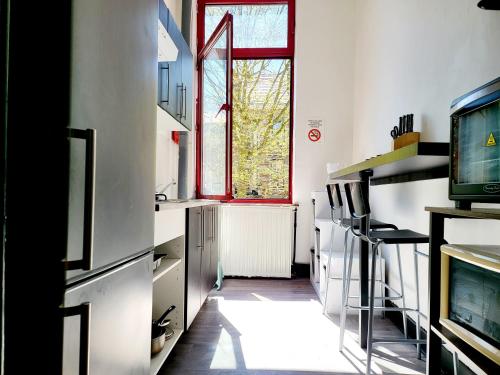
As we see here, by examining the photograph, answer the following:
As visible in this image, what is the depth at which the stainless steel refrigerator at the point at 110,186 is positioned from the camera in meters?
0.75

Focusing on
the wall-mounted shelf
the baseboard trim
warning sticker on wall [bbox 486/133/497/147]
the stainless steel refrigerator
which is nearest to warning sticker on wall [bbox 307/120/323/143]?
the baseboard trim

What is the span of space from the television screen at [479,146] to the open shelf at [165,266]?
1.39 meters

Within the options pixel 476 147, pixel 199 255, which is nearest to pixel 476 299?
pixel 476 147

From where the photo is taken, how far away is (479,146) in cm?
85

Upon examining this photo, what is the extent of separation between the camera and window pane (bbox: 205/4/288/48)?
3.87 metres

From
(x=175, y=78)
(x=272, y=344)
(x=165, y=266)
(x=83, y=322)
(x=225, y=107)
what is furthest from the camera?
(x=225, y=107)

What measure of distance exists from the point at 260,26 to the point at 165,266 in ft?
11.1

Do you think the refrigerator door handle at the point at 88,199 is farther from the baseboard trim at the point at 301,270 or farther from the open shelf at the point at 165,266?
the baseboard trim at the point at 301,270

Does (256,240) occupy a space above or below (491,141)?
below

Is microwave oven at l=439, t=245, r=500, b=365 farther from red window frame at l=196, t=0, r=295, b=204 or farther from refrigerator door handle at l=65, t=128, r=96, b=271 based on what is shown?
red window frame at l=196, t=0, r=295, b=204

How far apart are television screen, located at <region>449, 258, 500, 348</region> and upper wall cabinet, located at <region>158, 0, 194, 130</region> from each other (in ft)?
6.05

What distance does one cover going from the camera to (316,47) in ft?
12.3

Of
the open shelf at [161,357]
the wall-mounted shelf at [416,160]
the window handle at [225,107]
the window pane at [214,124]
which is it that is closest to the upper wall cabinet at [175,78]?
the window handle at [225,107]

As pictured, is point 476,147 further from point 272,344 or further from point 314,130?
point 314,130
